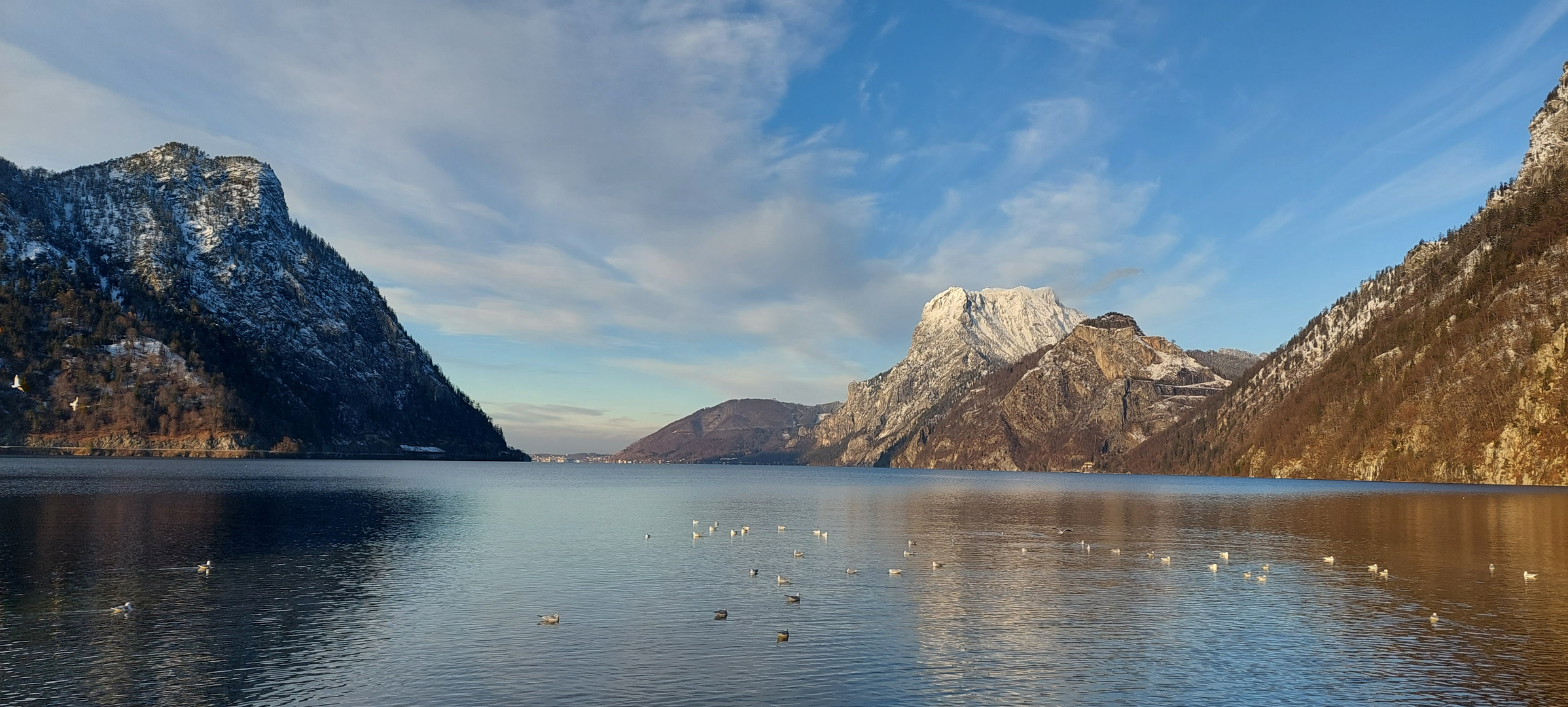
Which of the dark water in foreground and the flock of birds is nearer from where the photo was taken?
the dark water in foreground

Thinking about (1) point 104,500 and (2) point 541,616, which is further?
(1) point 104,500

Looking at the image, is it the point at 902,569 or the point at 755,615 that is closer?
the point at 755,615

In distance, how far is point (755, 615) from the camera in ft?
159

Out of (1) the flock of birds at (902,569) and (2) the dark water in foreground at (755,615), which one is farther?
(1) the flock of birds at (902,569)

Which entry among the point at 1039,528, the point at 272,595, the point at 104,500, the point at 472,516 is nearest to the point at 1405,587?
the point at 1039,528

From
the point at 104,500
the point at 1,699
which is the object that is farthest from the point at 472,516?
the point at 1,699

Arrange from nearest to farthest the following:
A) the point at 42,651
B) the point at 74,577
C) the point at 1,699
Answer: the point at 1,699 → the point at 42,651 → the point at 74,577

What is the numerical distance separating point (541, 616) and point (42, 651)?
68.1ft

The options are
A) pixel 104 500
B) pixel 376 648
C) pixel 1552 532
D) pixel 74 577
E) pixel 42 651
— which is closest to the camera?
pixel 42 651

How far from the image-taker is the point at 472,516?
115 meters

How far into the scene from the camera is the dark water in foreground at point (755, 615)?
33.9 m

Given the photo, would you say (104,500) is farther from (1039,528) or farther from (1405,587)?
(1405,587)

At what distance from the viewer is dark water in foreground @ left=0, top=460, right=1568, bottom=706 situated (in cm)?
3388

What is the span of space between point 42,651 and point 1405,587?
7559 cm
